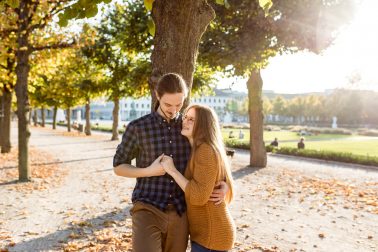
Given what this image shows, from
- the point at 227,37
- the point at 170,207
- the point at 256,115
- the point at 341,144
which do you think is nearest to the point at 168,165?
the point at 170,207

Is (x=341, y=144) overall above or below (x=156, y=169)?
below

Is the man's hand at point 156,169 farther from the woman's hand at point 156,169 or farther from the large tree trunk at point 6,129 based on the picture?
the large tree trunk at point 6,129

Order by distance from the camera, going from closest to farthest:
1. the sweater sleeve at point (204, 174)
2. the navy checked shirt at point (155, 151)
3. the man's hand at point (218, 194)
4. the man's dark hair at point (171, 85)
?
the sweater sleeve at point (204, 174) → the man's hand at point (218, 194) → the man's dark hair at point (171, 85) → the navy checked shirt at point (155, 151)

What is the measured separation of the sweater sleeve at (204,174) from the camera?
3102mm

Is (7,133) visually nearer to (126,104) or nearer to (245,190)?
(245,190)

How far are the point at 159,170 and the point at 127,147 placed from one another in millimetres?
417

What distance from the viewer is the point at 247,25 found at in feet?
44.6

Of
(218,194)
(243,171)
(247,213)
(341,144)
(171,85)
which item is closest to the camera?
(218,194)

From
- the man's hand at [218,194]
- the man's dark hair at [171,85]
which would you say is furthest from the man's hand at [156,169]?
the man's dark hair at [171,85]

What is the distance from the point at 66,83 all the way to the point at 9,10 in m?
14.1

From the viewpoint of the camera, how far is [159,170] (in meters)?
3.27

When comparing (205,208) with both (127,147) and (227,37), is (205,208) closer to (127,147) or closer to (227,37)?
(127,147)

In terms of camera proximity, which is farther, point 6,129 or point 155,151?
point 6,129

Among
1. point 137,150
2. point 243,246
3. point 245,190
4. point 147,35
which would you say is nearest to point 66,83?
point 147,35
